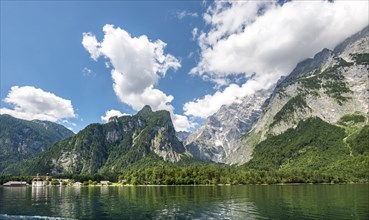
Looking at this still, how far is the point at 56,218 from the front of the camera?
7862 cm

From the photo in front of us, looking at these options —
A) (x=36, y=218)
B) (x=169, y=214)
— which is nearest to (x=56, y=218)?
(x=36, y=218)

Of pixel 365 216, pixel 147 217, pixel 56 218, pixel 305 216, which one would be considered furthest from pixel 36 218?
pixel 365 216

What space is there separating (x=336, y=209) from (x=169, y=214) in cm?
4540

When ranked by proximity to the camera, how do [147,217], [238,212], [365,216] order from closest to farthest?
[365,216] → [147,217] → [238,212]

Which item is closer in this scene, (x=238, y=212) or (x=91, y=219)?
(x=91, y=219)

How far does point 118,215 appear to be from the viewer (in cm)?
8381

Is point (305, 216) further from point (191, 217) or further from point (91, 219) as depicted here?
point (91, 219)

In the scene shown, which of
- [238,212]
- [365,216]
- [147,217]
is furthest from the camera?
[238,212]

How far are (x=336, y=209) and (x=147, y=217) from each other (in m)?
51.2

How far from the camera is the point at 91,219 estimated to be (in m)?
77.4

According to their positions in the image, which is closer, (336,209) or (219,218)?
(219,218)

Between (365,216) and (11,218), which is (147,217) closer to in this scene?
(11,218)

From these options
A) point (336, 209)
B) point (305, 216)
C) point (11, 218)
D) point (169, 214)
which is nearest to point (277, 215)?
point (305, 216)

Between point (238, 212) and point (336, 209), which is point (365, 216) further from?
point (238, 212)
